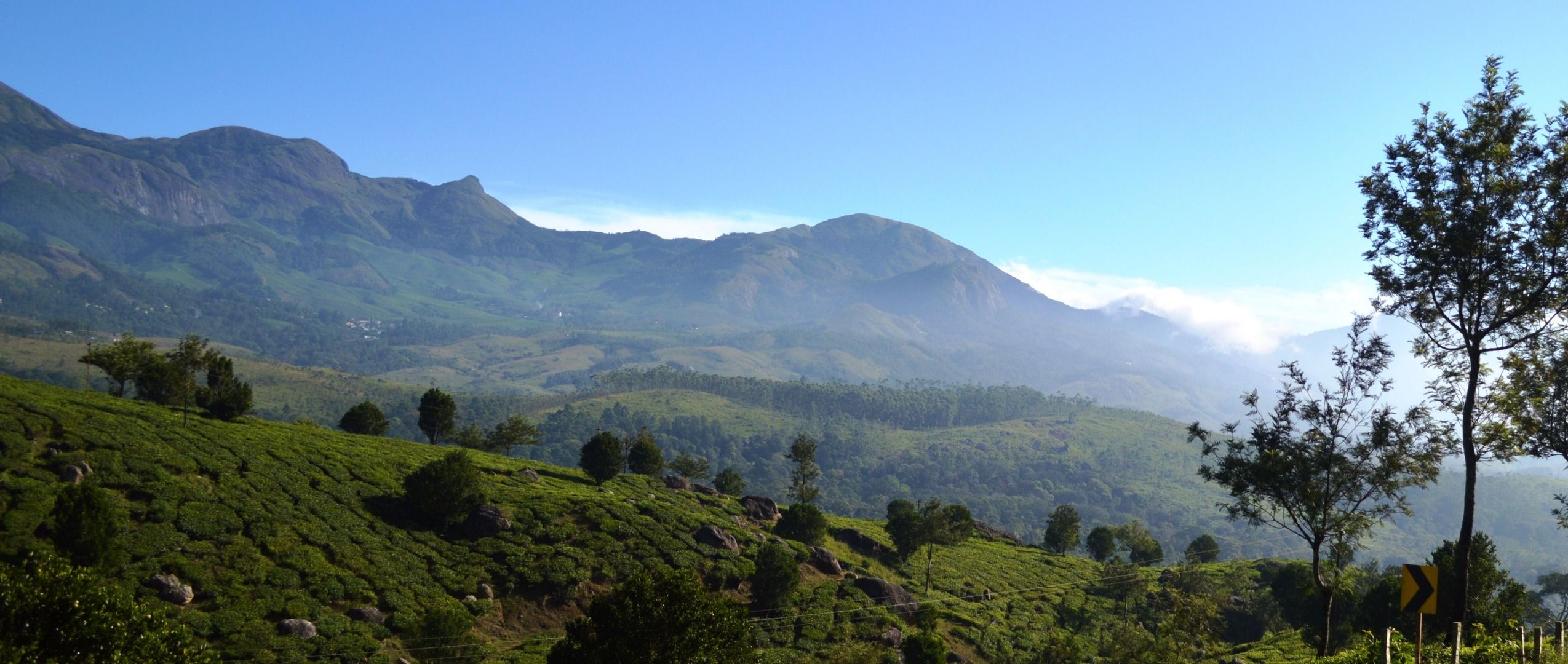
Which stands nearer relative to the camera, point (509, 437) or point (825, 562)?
point (825, 562)

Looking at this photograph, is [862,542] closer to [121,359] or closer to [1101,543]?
[1101,543]

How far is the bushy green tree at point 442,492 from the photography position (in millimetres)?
55688

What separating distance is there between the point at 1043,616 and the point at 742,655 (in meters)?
49.3

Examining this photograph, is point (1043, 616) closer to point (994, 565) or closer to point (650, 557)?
point (994, 565)

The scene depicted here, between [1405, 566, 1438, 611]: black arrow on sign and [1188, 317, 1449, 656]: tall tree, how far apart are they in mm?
11952

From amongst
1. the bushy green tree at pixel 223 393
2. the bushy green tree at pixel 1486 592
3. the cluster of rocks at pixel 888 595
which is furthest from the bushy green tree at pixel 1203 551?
the bushy green tree at pixel 223 393

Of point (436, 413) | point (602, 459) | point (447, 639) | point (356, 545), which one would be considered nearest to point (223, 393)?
point (356, 545)

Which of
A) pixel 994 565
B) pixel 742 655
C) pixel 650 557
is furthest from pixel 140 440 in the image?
pixel 994 565

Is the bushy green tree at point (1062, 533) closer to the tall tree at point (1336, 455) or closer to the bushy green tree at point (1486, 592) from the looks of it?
the bushy green tree at point (1486, 592)

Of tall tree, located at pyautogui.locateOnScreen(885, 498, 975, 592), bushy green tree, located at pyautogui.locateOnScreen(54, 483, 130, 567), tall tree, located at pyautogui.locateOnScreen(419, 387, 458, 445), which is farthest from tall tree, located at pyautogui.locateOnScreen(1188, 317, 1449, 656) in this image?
tall tree, located at pyautogui.locateOnScreen(419, 387, 458, 445)

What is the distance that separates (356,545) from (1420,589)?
53896 mm

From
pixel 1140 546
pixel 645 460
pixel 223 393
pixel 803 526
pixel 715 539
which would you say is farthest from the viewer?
pixel 1140 546

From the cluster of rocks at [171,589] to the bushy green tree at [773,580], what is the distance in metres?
35.3

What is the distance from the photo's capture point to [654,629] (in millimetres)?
31172
